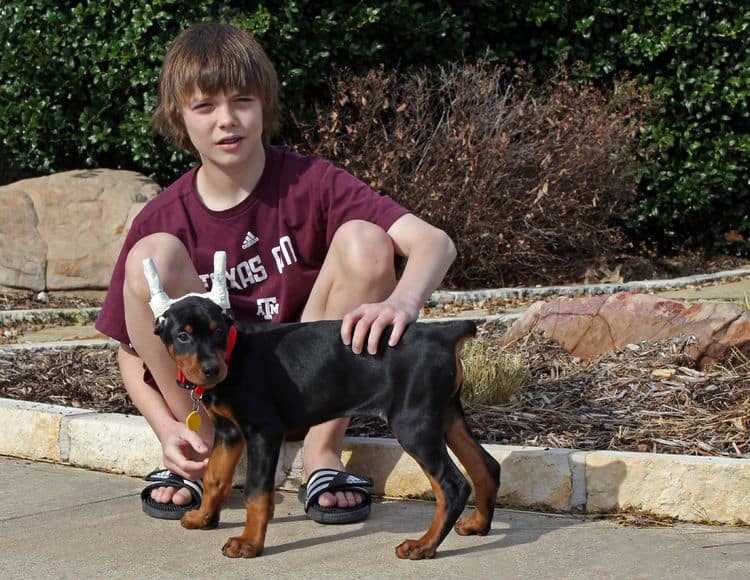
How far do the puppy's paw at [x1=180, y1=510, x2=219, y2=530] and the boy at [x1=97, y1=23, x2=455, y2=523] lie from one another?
15cm

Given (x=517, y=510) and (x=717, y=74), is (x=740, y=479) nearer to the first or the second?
(x=517, y=510)

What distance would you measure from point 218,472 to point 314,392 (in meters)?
0.41

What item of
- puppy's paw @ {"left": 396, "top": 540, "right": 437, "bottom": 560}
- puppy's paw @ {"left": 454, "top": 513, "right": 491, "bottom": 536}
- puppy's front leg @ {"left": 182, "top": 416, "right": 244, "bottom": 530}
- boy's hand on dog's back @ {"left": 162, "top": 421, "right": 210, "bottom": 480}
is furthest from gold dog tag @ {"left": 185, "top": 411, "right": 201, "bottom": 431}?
puppy's paw @ {"left": 454, "top": 513, "right": 491, "bottom": 536}

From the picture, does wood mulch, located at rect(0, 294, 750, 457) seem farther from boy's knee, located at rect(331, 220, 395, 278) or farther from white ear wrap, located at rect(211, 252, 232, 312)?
white ear wrap, located at rect(211, 252, 232, 312)

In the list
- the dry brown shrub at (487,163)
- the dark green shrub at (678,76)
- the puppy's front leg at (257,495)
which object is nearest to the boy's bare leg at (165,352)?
the puppy's front leg at (257,495)

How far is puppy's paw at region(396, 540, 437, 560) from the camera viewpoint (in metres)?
3.12

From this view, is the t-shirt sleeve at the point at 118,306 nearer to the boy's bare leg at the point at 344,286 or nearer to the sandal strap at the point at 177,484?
the sandal strap at the point at 177,484

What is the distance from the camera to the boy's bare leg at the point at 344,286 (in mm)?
3650

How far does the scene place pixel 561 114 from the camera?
9.37 metres

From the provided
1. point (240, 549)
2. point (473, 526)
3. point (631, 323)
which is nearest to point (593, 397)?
point (631, 323)

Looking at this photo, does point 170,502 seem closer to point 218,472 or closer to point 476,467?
point 218,472

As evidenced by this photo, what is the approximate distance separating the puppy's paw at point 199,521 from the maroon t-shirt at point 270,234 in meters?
0.76

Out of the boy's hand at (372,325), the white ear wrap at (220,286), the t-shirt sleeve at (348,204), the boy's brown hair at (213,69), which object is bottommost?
the boy's hand at (372,325)

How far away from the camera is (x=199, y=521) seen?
3.50 metres
